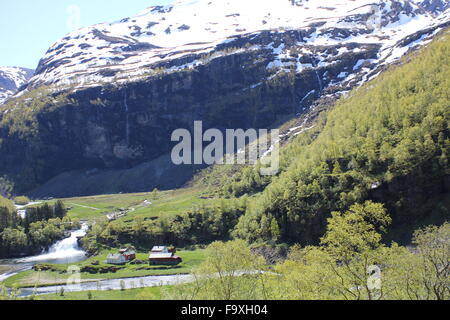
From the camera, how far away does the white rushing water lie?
442ft

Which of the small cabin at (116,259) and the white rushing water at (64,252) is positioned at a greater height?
the small cabin at (116,259)

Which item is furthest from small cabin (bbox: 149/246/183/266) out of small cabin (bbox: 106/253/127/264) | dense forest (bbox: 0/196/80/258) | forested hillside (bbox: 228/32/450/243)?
dense forest (bbox: 0/196/80/258)

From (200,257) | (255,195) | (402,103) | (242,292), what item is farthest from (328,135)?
(242,292)

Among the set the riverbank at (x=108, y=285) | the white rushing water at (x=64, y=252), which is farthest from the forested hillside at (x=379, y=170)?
the white rushing water at (x=64, y=252)

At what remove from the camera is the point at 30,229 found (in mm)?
149750

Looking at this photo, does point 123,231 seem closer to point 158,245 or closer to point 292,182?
point 158,245

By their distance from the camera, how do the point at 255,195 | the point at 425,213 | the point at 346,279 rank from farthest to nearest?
the point at 255,195 → the point at 425,213 → the point at 346,279

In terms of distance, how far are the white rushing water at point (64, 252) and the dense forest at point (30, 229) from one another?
3.01 meters

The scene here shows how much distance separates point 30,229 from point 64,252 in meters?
16.8

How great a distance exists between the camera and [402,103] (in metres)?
134

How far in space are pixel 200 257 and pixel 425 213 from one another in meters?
65.5

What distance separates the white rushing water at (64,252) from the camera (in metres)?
135

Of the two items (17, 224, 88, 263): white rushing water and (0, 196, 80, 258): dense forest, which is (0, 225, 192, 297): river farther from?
(0, 196, 80, 258): dense forest

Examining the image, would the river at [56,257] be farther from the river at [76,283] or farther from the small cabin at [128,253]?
the small cabin at [128,253]
